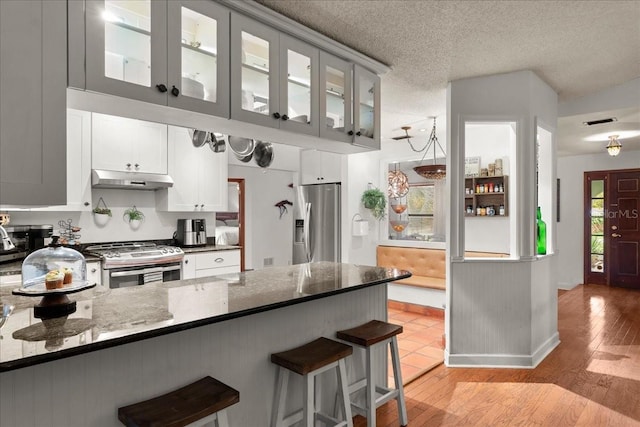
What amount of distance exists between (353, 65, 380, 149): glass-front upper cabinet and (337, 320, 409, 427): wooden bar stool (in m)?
1.29

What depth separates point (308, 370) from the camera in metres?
1.89

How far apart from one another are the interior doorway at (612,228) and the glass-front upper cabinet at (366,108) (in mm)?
5828

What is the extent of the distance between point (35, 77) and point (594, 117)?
504 cm

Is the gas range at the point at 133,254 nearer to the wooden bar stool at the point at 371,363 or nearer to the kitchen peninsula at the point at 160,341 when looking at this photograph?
the kitchen peninsula at the point at 160,341

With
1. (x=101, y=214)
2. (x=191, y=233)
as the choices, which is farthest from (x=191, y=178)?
(x=101, y=214)

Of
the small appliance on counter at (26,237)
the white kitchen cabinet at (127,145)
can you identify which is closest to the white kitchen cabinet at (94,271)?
the small appliance on counter at (26,237)

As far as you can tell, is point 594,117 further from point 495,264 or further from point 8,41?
point 8,41

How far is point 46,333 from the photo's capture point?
1364 mm

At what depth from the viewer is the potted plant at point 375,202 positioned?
603 cm

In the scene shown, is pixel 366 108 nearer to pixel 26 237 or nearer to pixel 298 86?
pixel 298 86

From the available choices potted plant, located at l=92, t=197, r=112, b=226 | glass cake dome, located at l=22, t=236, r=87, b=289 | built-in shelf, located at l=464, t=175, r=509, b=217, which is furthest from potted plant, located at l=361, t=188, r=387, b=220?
glass cake dome, located at l=22, t=236, r=87, b=289

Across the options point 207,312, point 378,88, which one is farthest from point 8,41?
point 378,88

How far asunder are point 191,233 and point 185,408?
326cm

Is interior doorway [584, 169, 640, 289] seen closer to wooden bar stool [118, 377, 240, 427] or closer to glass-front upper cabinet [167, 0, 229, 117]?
glass-front upper cabinet [167, 0, 229, 117]
